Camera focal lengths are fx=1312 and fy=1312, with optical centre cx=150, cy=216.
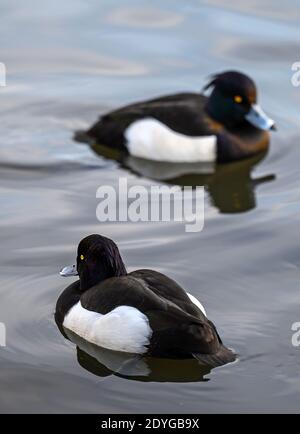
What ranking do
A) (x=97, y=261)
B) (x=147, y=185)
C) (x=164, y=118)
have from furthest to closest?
1. (x=164, y=118)
2. (x=147, y=185)
3. (x=97, y=261)

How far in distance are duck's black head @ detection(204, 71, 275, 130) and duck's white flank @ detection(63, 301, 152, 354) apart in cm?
410

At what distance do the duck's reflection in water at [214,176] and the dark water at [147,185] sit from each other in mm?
25

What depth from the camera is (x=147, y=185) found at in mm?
11023

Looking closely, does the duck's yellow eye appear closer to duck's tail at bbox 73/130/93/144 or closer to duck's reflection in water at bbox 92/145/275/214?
duck's reflection in water at bbox 92/145/275/214

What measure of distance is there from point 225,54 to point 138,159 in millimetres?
2188

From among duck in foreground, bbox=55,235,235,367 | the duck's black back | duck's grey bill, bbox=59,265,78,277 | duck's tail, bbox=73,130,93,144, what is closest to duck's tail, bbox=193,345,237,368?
duck in foreground, bbox=55,235,235,367

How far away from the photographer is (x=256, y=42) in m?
13.7

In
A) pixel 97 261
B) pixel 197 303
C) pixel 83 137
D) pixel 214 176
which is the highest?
pixel 83 137

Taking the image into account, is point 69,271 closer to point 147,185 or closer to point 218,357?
point 218,357

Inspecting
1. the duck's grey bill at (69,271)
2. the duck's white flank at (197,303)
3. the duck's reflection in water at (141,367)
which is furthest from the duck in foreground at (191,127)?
the duck's reflection in water at (141,367)

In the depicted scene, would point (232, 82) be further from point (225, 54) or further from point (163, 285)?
point (163, 285)

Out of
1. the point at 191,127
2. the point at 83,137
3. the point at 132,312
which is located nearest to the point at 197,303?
Answer: the point at 132,312

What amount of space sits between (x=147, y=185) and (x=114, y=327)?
318cm
